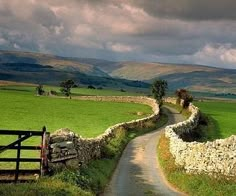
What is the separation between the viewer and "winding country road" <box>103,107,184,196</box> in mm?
33625

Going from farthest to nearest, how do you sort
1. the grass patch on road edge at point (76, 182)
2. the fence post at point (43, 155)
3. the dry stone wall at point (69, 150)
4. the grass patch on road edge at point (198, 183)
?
the grass patch on road edge at point (198, 183) → the dry stone wall at point (69, 150) → the fence post at point (43, 155) → the grass patch on road edge at point (76, 182)

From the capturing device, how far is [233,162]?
34.8 m

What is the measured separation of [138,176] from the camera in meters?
39.3

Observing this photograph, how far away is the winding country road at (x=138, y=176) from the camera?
110 feet

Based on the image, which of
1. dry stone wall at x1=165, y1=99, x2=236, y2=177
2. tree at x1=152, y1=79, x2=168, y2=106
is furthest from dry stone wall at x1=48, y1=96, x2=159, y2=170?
tree at x1=152, y1=79, x2=168, y2=106

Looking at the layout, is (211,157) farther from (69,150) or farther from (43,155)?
(43,155)

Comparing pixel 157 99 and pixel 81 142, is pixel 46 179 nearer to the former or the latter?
pixel 81 142

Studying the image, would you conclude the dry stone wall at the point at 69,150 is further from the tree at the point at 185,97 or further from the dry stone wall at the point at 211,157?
the tree at the point at 185,97

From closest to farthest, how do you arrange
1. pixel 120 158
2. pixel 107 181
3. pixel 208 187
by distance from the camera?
pixel 208 187 → pixel 107 181 → pixel 120 158

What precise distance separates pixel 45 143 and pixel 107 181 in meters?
8.88

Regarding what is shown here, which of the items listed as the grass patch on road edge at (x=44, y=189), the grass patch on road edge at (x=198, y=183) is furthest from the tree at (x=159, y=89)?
the grass patch on road edge at (x=44, y=189)

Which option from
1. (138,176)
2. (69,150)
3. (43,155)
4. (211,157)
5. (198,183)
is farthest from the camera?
(138,176)

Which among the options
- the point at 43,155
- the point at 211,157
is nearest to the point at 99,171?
the point at 211,157

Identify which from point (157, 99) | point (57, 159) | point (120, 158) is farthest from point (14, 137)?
point (157, 99)
